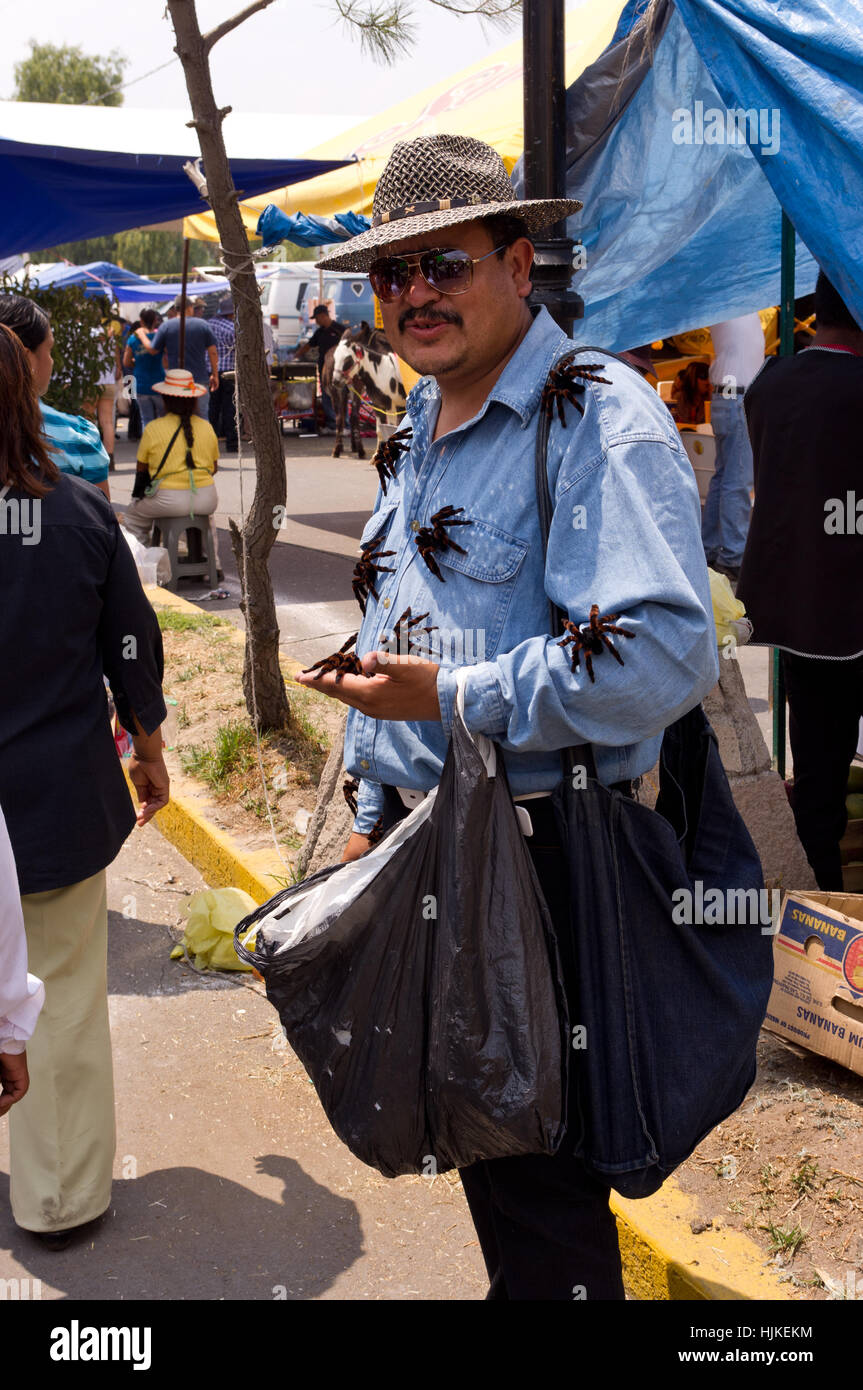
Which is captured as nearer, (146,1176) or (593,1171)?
(593,1171)

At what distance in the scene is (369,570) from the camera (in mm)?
2377

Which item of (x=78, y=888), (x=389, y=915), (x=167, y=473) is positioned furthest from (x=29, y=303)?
(x=167, y=473)

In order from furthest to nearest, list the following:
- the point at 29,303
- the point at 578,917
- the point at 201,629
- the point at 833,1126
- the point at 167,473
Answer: the point at 167,473 < the point at 201,629 < the point at 29,303 < the point at 833,1126 < the point at 578,917

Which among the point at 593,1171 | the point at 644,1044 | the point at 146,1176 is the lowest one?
the point at 146,1176

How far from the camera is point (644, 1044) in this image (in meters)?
2.01

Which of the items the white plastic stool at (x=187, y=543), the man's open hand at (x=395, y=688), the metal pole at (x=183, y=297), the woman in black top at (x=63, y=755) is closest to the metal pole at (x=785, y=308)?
the woman in black top at (x=63, y=755)

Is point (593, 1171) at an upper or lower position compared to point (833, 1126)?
upper

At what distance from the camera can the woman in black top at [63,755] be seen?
118 inches

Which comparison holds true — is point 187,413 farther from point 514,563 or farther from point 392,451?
point 514,563

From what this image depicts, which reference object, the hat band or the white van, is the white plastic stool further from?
the white van

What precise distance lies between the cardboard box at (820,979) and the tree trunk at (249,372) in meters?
2.97
